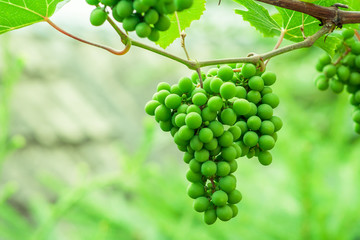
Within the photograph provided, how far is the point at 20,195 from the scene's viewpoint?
7.32ft

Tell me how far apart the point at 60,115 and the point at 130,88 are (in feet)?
2.65

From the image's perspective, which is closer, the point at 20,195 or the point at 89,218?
the point at 89,218

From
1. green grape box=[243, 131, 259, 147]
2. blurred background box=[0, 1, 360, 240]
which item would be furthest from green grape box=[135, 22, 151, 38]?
blurred background box=[0, 1, 360, 240]

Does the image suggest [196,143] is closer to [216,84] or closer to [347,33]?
[216,84]

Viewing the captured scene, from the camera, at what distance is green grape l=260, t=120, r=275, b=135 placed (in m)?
0.28

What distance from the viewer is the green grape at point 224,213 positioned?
0.26 m

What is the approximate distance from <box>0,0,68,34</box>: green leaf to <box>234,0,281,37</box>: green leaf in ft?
0.47

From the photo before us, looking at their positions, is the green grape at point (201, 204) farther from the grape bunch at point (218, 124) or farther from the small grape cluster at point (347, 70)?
the small grape cluster at point (347, 70)

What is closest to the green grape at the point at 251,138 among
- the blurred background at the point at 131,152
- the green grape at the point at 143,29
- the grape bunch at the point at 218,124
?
the grape bunch at the point at 218,124

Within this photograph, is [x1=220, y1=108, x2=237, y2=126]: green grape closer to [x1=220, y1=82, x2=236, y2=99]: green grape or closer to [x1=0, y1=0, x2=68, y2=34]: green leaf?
[x1=220, y1=82, x2=236, y2=99]: green grape

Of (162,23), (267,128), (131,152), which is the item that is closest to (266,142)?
(267,128)

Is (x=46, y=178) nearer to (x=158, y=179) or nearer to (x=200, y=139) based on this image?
(x=158, y=179)

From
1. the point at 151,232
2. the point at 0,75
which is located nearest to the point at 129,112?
the point at 0,75

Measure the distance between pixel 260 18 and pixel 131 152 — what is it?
9.12 feet
